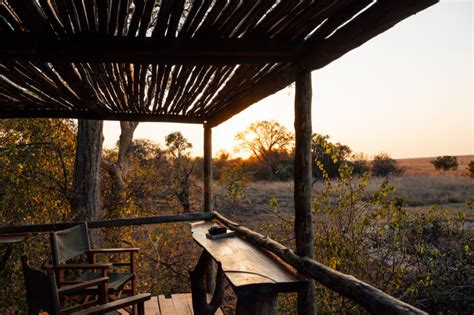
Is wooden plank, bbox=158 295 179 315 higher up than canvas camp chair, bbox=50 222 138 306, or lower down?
lower down

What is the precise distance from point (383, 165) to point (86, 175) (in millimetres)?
19858

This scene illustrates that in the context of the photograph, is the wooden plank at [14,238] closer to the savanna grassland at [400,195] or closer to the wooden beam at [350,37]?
the wooden beam at [350,37]

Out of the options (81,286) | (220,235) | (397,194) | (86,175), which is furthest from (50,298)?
(397,194)

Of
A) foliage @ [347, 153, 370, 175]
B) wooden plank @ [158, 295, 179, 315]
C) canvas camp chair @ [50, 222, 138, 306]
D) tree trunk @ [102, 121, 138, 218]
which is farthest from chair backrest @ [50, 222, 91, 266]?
foliage @ [347, 153, 370, 175]

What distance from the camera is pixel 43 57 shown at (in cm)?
232

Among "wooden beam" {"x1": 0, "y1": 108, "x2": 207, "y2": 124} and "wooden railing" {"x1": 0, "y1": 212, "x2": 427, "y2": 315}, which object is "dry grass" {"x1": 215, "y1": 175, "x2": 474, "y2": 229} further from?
"wooden railing" {"x1": 0, "y1": 212, "x2": 427, "y2": 315}

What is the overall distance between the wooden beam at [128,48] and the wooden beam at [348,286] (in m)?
1.28

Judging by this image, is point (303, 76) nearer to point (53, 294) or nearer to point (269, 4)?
point (269, 4)

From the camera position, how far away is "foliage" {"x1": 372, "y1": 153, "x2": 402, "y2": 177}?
2297 cm

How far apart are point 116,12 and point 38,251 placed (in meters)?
4.70

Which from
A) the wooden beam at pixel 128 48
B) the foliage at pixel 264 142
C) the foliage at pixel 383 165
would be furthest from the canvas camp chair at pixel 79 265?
the foliage at pixel 383 165

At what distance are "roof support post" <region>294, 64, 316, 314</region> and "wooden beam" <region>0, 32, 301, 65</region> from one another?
0.25 meters

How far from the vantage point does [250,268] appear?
252 cm

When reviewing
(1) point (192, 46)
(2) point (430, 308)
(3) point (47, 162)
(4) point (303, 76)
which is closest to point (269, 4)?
(1) point (192, 46)
